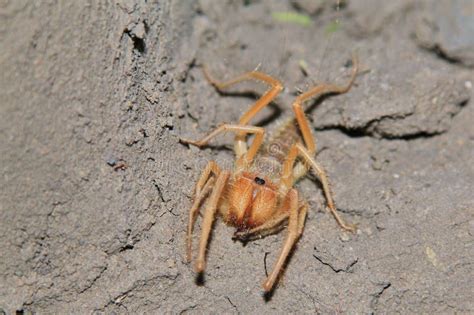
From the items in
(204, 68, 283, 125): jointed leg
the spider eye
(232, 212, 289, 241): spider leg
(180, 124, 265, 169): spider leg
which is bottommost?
(232, 212, 289, 241): spider leg

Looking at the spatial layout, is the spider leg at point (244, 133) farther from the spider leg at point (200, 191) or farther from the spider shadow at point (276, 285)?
the spider shadow at point (276, 285)

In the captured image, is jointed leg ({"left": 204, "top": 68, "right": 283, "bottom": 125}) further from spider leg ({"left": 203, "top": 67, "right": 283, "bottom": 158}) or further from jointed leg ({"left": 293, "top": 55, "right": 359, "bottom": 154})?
jointed leg ({"left": 293, "top": 55, "right": 359, "bottom": 154})

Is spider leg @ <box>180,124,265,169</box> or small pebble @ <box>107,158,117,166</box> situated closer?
small pebble @ <box>107,158,117,166</box>

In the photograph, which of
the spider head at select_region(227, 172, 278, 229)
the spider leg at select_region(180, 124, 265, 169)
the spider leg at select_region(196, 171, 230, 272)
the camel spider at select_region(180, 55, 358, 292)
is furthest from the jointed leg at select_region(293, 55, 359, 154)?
the spider leg at select_region(196, 171, 230, 272)

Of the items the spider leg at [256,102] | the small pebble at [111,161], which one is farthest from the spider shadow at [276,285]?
the small pebble at [111,161]

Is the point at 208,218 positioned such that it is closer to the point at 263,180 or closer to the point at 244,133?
the point at 263,180

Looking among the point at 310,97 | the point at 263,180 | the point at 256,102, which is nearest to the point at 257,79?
the point at 256,102

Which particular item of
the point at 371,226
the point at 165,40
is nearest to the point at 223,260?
the point at 371,226
